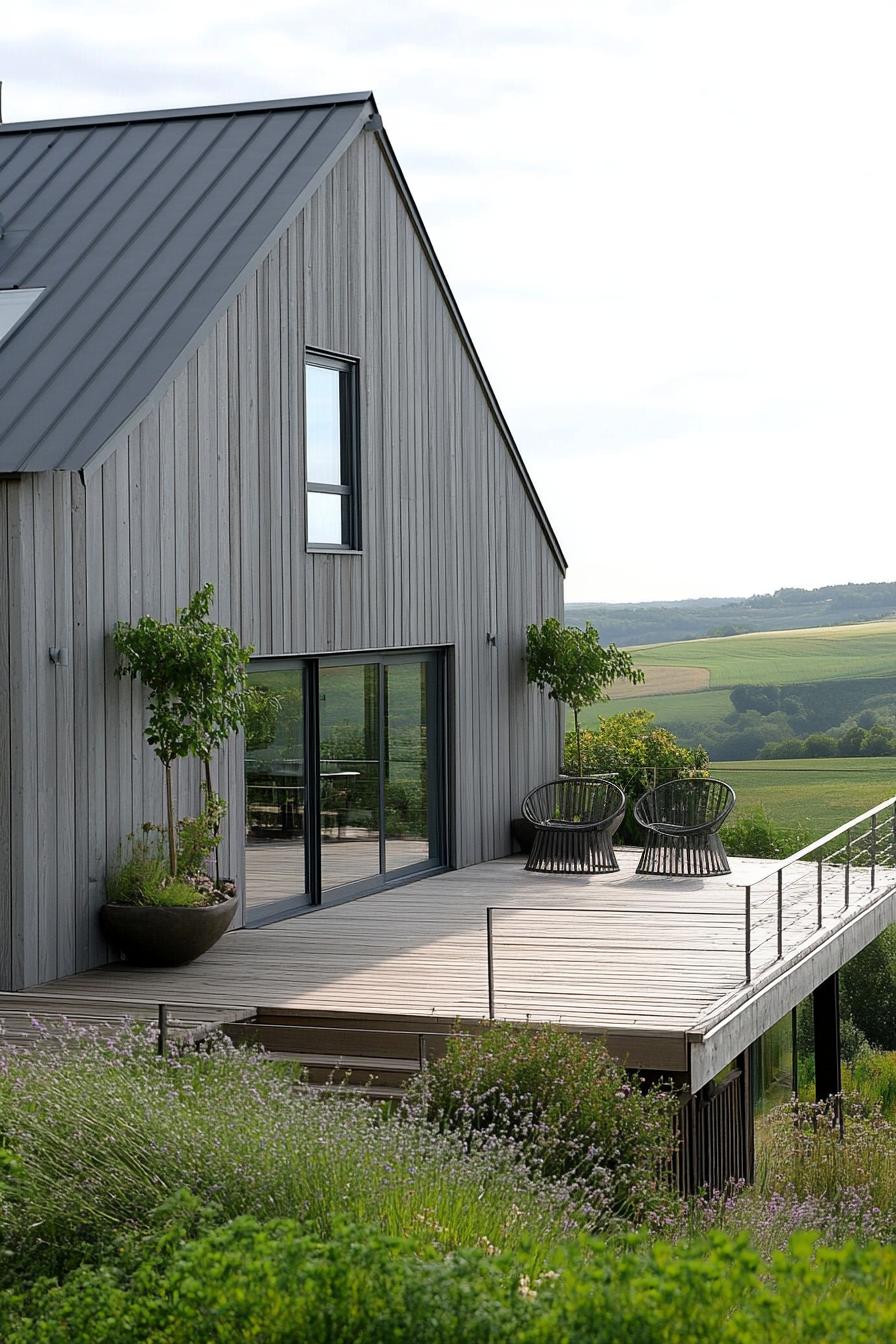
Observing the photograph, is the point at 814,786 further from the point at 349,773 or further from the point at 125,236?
the point at 125,236

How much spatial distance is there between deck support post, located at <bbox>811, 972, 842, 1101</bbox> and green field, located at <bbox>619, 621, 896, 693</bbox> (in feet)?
156

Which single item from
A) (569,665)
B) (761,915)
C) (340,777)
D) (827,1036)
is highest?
(569,665)

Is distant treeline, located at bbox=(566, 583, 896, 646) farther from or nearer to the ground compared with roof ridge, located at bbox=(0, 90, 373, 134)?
nearer to the ground

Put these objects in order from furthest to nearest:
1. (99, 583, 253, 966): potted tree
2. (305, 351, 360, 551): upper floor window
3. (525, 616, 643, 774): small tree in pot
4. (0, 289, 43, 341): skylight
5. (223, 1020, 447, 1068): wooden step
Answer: (525, 616, 643, 774): small tree in pot, (305, 351, 360, 551): upper floor window, (0, 289, 43, 341): skylight, (99, 583, 253, 966): potted tree, (223, 1020, 447, 1068): wooden step

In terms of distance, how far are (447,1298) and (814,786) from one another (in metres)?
52.1

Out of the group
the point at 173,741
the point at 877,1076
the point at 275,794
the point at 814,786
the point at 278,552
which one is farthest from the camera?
the point at 814,786

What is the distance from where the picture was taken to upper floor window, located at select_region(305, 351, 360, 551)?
39.7ft

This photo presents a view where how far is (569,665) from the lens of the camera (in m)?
15.1

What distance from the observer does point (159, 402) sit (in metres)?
10.2

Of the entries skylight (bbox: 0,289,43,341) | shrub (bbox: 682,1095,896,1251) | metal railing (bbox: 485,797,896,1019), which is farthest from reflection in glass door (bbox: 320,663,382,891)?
shrub (bbox: 682,1095,896,1251)

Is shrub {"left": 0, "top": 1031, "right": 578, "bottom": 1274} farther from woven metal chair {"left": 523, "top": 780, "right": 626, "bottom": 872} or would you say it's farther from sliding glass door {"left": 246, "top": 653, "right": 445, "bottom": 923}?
woven metal chair {"left": 523, "top": 780, "right": 626, "bottom": 872}

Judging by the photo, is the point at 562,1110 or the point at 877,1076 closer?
the point at 562,1110

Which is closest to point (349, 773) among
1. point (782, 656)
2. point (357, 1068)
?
point (357, 1068)

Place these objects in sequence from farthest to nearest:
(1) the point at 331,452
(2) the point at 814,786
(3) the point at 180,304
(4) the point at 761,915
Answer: (2) the point at 814,786, (1) the point at 331,452, (4) the point at 761,915, (3) the point at 180,304
